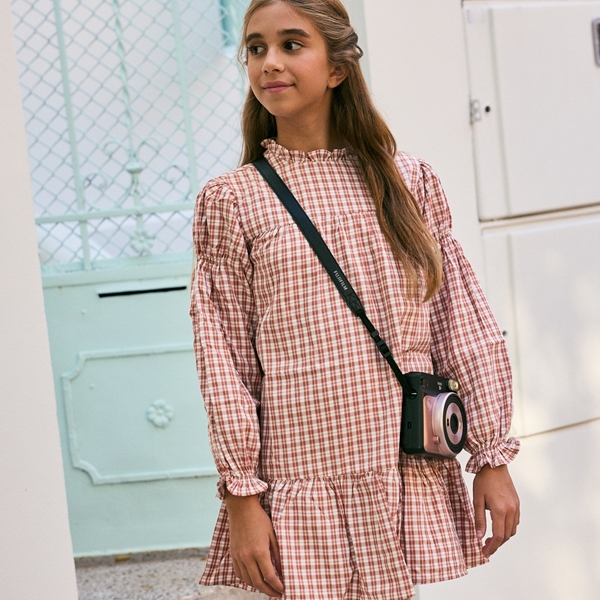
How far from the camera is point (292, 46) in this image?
5.41ft

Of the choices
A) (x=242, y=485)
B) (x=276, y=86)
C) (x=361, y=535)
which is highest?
(x=276, y=86)

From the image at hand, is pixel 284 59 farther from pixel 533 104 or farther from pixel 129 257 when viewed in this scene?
pixel 129 257

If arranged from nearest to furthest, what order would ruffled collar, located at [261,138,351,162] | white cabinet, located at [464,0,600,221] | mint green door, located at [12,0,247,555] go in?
ruffled collar, located at [261,138,351,162] < white cabinet, located at [464,0,600,221] < mint green door, located at [12,0,247,555]

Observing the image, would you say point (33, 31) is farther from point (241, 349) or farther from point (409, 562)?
point (409, 562)

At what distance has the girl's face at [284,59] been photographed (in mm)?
1635

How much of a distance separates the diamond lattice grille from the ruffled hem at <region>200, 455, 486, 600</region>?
6.89 feet

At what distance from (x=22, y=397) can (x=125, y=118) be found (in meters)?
1.93

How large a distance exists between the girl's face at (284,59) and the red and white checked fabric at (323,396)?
140mm

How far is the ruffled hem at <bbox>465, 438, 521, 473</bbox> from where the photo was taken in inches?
66.3

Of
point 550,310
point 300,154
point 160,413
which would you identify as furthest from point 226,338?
point 160,413

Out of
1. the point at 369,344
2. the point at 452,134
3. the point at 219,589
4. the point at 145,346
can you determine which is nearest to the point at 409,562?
the point at 369,344

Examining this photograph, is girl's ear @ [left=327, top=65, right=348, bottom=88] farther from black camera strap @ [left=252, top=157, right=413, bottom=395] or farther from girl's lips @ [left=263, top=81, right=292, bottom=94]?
black camera strap @ [left=252, top=157, right=413, bottom=395]

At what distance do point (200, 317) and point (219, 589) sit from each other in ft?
6.05

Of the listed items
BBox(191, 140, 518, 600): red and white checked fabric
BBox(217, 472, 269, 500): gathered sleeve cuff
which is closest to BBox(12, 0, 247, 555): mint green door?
BBox(191, 140, 518, 600): red and white checked fabric
